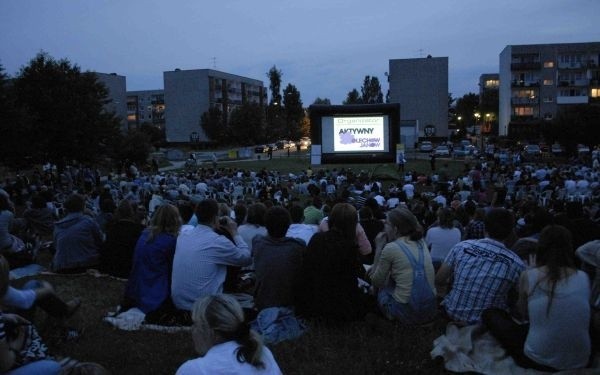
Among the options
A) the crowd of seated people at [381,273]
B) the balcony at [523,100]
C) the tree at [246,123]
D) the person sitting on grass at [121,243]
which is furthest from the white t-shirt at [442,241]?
the balcony at [523,100]

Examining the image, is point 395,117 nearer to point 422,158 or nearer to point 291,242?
point 422,158

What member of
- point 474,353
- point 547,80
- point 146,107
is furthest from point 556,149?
point 146,107

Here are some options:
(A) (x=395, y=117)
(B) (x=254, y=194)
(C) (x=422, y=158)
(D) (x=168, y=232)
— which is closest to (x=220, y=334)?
(D) (x=168, y=232)

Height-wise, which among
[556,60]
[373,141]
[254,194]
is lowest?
[254,194]

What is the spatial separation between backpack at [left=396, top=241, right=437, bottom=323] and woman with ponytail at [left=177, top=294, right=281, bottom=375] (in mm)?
2139

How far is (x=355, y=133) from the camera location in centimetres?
2575

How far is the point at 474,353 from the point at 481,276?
542 mm

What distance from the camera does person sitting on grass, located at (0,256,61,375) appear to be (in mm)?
2566

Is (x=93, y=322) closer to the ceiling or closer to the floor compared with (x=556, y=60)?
closer to the floor

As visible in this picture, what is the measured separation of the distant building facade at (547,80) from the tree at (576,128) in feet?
69.0

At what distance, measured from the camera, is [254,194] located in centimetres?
2080

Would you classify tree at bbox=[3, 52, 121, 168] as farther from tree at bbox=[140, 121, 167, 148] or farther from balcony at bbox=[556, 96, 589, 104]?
balcony at bbox=[556, 96, 589, 104]

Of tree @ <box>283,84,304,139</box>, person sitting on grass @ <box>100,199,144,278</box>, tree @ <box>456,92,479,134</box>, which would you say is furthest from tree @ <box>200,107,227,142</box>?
person sitting on grass @ <box>100,199,144,278</box>

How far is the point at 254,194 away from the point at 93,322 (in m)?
16.1
